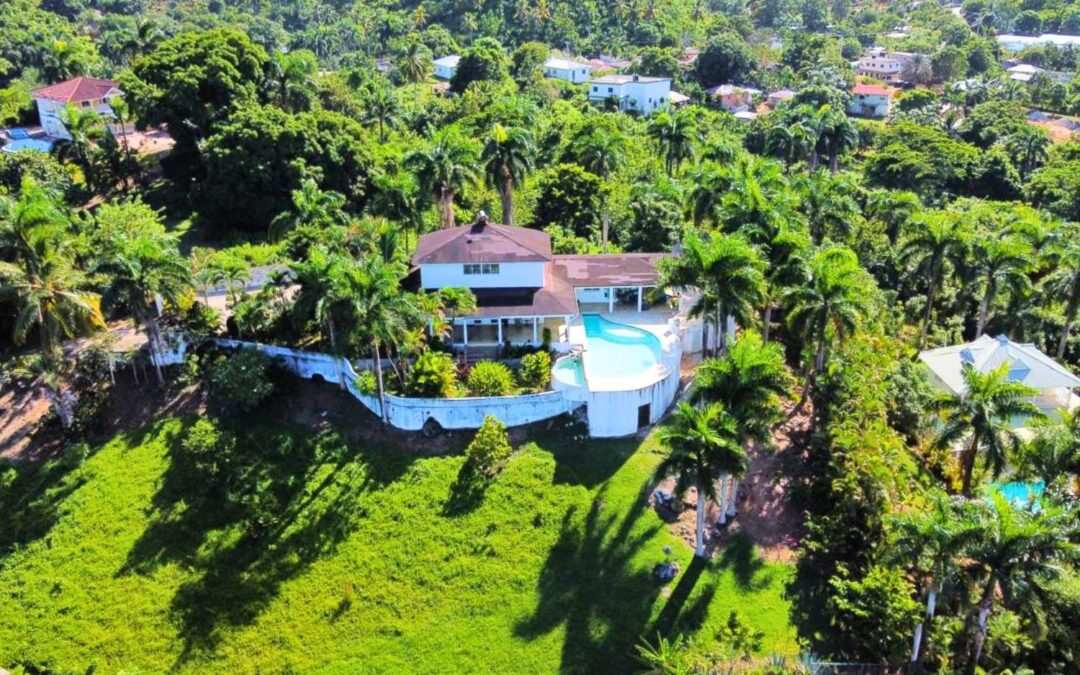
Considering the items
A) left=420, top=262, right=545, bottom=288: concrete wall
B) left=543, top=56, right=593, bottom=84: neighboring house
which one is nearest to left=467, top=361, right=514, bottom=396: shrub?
left=420, top=262, right=545, bottom=288: concrete wall

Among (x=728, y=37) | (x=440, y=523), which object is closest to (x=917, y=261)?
(x=440, y=523)

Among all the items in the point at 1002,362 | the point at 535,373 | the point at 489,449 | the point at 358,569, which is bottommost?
the point at 358,569

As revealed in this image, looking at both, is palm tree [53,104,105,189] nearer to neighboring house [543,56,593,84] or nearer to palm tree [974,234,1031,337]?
palm tree [974,234,1031,337]

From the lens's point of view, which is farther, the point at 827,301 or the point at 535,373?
the point at 535,373

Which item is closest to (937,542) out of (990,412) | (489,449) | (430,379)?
(990,412)

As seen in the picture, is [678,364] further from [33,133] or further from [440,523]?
[33,133]

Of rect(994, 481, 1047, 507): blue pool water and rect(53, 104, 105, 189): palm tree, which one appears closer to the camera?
rect(994, 481, 1047, 507): blue pool water

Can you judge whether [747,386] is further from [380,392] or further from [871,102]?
[871,102]
